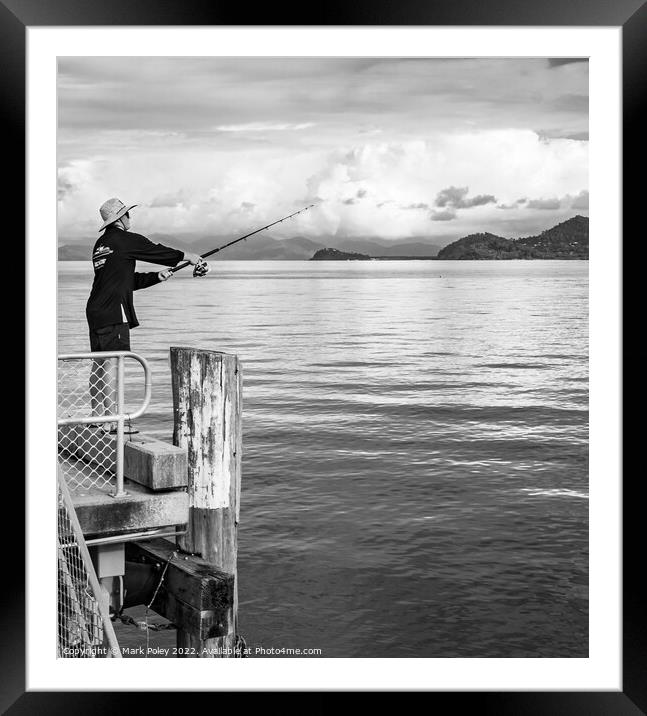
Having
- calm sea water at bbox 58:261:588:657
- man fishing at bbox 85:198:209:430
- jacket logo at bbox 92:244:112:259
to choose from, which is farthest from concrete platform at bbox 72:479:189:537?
calm sea water at bbox 58:261:588:657

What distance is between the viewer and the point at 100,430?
19.0 feet

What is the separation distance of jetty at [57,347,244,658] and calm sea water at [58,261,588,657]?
7.90 ft

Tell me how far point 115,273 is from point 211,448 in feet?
4.78

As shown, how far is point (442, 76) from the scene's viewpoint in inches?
838

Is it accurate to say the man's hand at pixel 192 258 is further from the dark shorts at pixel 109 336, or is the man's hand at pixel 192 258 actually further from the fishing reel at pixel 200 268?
the dark shorts at pixel 109 336

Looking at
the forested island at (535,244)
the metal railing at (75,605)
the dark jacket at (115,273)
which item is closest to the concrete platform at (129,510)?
the metal railing at (75,605)

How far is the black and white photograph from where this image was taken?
5.52 metres

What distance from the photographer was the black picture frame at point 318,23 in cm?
391

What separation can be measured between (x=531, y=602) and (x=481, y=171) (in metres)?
12.3

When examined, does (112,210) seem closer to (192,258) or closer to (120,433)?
(192,258)

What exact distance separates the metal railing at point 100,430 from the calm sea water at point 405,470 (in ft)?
8.54

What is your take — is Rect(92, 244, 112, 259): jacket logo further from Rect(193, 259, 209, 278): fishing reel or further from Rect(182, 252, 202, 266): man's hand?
Rect(193, 259, 209, 278): fishing reel
